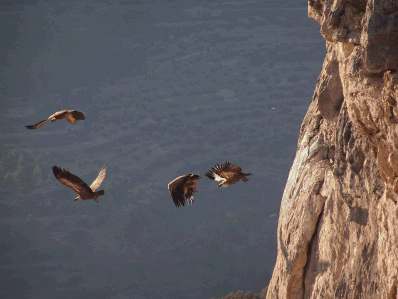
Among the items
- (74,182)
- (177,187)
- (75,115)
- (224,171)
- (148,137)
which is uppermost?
(75,115)

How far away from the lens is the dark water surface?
28234 mm

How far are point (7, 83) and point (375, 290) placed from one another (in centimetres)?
5548

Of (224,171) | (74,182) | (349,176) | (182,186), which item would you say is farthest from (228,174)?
(74,182)

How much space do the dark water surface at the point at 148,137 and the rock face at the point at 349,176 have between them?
1962 centimetres

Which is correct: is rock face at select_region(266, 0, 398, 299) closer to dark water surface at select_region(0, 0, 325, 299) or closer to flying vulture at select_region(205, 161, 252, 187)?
flying vulture at select_region(205, 161, 252, 187)

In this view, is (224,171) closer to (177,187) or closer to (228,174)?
(228,174)

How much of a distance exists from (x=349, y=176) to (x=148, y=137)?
4150cm

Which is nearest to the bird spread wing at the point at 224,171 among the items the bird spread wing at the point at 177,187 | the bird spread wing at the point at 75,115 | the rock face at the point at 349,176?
the bird spread wing at the point at 177,187

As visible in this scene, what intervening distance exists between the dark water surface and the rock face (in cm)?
1962

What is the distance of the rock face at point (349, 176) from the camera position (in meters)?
3.83

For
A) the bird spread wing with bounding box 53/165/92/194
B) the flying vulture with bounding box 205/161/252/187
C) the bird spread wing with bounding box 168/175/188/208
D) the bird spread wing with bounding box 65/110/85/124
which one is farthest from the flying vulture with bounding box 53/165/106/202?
the flying vulture with bounding box 205/161/252/187

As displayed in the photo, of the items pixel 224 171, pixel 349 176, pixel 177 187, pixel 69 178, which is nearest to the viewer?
pixel 349 176

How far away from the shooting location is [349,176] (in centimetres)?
525

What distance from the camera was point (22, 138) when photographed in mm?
45562
